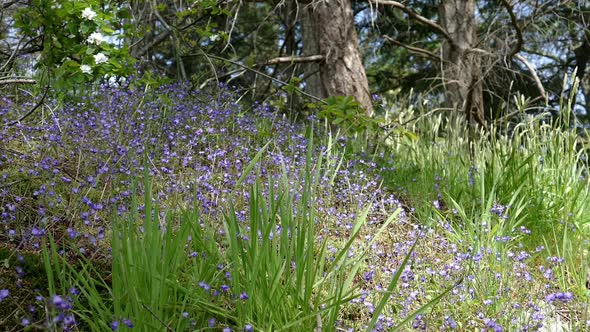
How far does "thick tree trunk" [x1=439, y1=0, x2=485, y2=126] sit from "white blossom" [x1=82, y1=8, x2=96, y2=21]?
16.4 feet

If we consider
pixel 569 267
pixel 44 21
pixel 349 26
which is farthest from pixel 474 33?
pixel 44 21

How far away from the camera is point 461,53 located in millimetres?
7750

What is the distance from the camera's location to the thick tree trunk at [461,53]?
7.58 m

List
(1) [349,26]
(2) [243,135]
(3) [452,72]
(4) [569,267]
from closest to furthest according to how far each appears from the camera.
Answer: (4) [569,267] < (2) [243,135] < (1) [349,26] < (3) [452,72]

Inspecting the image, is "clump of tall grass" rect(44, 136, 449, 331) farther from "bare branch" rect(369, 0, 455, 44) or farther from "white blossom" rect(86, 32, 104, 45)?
"bare branch" rect(369, 0, 455, 44)

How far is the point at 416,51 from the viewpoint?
320 inches

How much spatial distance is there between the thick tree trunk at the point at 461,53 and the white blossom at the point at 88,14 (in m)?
4.99

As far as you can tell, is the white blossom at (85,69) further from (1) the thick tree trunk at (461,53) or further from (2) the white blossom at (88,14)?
(1) the thick tree trunk at (461,53)

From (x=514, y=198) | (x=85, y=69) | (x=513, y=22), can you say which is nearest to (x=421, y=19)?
(x=513, y=22)

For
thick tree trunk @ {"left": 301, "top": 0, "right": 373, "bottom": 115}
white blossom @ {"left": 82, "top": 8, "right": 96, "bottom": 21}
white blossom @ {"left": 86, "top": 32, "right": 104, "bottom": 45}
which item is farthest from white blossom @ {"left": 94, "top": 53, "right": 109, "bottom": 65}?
thick tree trunk @ {"left": 301, "top": 0, "right": 373, "bottom": 115}

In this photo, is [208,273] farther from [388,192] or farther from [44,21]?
[388,192]

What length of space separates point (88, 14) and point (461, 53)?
5.43 metres

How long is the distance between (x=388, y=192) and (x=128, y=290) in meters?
2.85

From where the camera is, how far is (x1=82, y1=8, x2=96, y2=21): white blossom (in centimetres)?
370
